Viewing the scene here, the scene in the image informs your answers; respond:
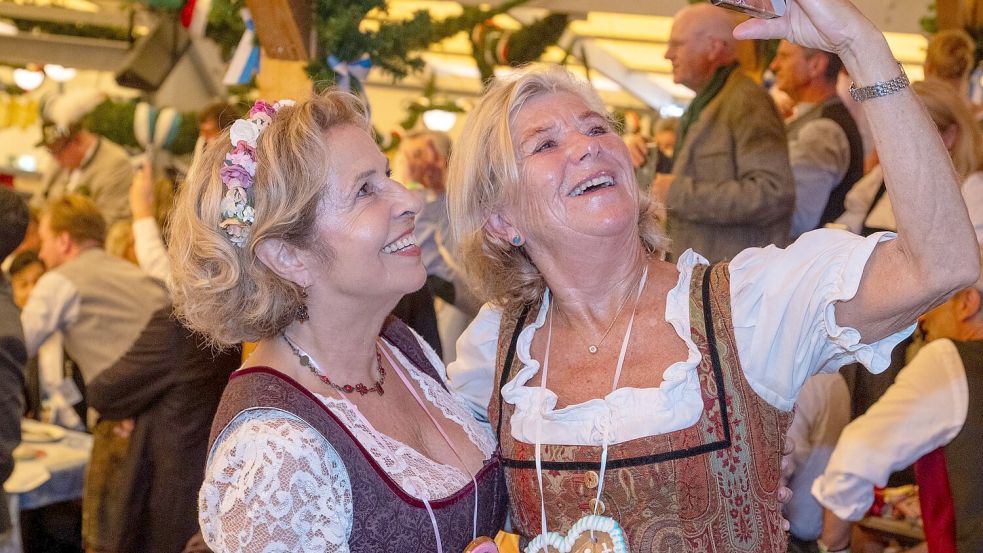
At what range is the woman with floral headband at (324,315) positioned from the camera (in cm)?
177

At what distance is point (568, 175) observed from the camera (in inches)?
79.4

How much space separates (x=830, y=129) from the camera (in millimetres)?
4078

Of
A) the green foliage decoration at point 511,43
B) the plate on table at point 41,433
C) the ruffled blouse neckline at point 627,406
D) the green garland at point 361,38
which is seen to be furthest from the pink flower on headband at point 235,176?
the green foliage decoration at point 511,43

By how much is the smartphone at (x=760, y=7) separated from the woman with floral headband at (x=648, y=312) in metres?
0.02

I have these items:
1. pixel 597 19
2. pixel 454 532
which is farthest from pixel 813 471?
pixel 597 19

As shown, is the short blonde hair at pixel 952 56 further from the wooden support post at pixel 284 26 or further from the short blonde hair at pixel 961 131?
the wooden support post at pixel 284 26

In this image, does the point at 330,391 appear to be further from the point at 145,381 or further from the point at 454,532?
the point at 145,381

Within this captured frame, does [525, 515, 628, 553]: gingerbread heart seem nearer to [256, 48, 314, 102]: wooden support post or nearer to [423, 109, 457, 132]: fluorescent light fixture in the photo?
[256, 48, 314, 102]: wooden support post

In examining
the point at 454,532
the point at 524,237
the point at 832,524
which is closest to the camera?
the point at 454,532

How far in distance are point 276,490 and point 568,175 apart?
78 centimetres

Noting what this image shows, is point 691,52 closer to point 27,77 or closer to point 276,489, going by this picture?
point 276,489

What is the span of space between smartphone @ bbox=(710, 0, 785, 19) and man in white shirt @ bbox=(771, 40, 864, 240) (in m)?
2.40

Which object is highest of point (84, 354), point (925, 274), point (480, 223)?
point (925, 274)

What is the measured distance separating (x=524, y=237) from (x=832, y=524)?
59.5 inches
